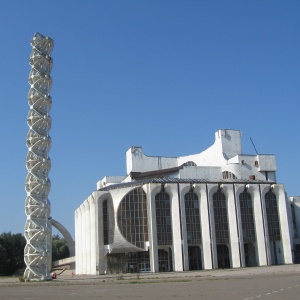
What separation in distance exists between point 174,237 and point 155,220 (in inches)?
142

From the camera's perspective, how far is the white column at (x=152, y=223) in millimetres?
62594

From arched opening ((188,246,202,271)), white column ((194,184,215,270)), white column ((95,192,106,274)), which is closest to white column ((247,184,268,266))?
white column ((194,184,215,270))

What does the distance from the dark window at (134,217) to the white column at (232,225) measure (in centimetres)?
1259

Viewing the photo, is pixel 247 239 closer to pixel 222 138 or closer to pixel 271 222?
pixel 271 222

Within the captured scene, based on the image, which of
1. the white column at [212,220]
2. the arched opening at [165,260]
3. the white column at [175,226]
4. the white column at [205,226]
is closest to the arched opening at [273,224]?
the white column at [212,220]

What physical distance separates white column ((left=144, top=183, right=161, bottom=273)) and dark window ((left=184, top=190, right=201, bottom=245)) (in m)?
4.99

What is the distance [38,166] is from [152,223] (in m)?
19.3

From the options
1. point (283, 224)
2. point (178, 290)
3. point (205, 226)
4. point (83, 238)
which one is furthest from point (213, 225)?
point (178, 290)

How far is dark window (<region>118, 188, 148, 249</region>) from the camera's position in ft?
210

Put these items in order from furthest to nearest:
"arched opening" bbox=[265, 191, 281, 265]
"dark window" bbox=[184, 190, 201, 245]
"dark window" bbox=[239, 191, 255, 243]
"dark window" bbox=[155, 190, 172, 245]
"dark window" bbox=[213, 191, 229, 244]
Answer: "arched opening" bbox=[265, 191, 281, 265]
"dark window" bbox=[239, 191, 255, 243]
"dark window" bbox=[213, 191, 229, 244]
"dark window" bbox=[184, 190, 201, 245]
"dark window" bbox=[155, 190, 172, 245]

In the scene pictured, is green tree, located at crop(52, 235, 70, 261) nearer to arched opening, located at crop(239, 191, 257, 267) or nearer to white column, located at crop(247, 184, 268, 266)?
arched opening, located at crop(239, 191, 257, 267)

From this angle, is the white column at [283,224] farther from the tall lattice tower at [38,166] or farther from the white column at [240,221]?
the tall lattice tower at [38,166]

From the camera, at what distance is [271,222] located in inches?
2724

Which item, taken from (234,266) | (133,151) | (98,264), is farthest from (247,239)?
(133,151)
